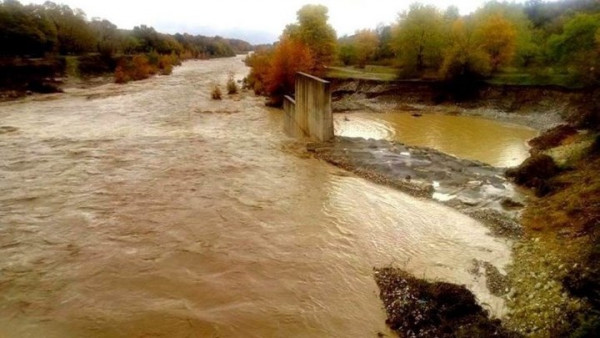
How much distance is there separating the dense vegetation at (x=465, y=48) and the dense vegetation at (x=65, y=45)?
101 feet

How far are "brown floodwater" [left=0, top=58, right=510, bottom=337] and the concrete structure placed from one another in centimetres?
328

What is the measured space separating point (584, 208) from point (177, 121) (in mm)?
27390

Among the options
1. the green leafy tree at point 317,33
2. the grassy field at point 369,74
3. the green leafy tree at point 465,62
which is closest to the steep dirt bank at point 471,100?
the grassy field at point 369,74

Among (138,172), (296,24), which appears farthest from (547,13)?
(138,172)

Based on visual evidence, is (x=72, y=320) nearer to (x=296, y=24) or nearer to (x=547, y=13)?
(x=296, y=24)

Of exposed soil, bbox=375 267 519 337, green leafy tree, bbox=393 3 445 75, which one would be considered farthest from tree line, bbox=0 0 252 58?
exposed soil, bbox=375 267 519 337

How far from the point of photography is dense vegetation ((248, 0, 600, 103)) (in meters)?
40.2

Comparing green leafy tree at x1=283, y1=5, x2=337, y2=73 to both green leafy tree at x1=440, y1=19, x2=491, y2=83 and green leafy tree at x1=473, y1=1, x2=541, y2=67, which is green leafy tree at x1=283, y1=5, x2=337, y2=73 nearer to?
green leafy tree at x1=440, y1=19, x2=491, y2=83

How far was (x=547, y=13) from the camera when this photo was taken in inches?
3012

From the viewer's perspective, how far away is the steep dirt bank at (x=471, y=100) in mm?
35219

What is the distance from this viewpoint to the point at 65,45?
2749 inches

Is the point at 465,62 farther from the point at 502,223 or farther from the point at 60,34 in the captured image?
→ the point at 60,34

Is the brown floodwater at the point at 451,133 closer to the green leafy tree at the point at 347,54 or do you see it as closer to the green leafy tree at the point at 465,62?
the green leafy tree at the point at 465,62

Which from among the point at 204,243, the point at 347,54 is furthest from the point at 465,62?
the point at 204,243
